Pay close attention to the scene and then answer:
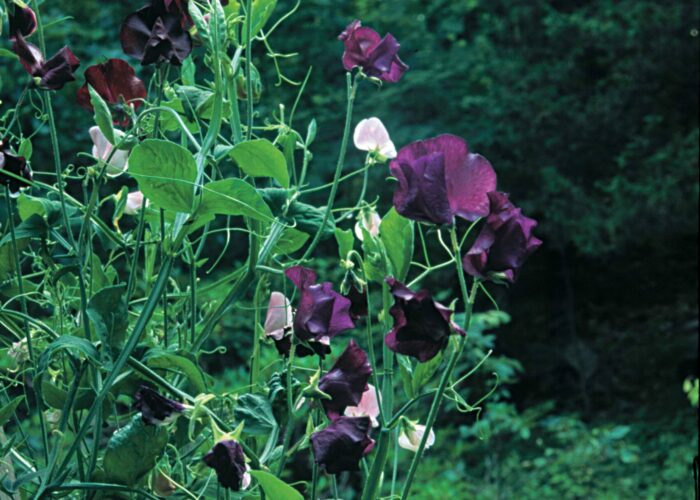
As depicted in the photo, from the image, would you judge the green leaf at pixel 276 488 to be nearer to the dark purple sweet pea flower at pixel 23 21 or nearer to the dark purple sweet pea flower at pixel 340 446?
the dark purple sweet pea flower at pixel 340 446

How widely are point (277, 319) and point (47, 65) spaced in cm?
19

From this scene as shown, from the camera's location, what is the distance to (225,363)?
14.6 ft

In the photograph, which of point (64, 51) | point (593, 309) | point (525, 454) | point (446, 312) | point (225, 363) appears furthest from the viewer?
point (593, 309)

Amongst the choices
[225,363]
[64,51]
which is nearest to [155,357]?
[64,51]

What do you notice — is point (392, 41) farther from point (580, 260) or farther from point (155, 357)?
point (580, 260)

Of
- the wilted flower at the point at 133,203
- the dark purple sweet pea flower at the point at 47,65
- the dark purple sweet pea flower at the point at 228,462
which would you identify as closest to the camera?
the dark purple sweet pea flower at the point at 228,462

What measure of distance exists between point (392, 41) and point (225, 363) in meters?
3.91

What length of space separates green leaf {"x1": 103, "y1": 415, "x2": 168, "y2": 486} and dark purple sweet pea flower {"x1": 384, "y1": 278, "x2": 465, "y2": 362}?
131 mm

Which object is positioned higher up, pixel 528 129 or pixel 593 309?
pixel 528 129

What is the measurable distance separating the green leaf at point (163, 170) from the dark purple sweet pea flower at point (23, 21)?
0.54 feet

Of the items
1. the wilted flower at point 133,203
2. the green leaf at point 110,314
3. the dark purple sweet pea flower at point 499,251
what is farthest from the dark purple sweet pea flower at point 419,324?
the wilted flower at point 133,203

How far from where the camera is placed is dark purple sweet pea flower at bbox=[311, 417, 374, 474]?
0.47 meters

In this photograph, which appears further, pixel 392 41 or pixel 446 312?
pixel 392 41

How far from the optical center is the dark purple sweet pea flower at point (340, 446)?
0.47 meters
